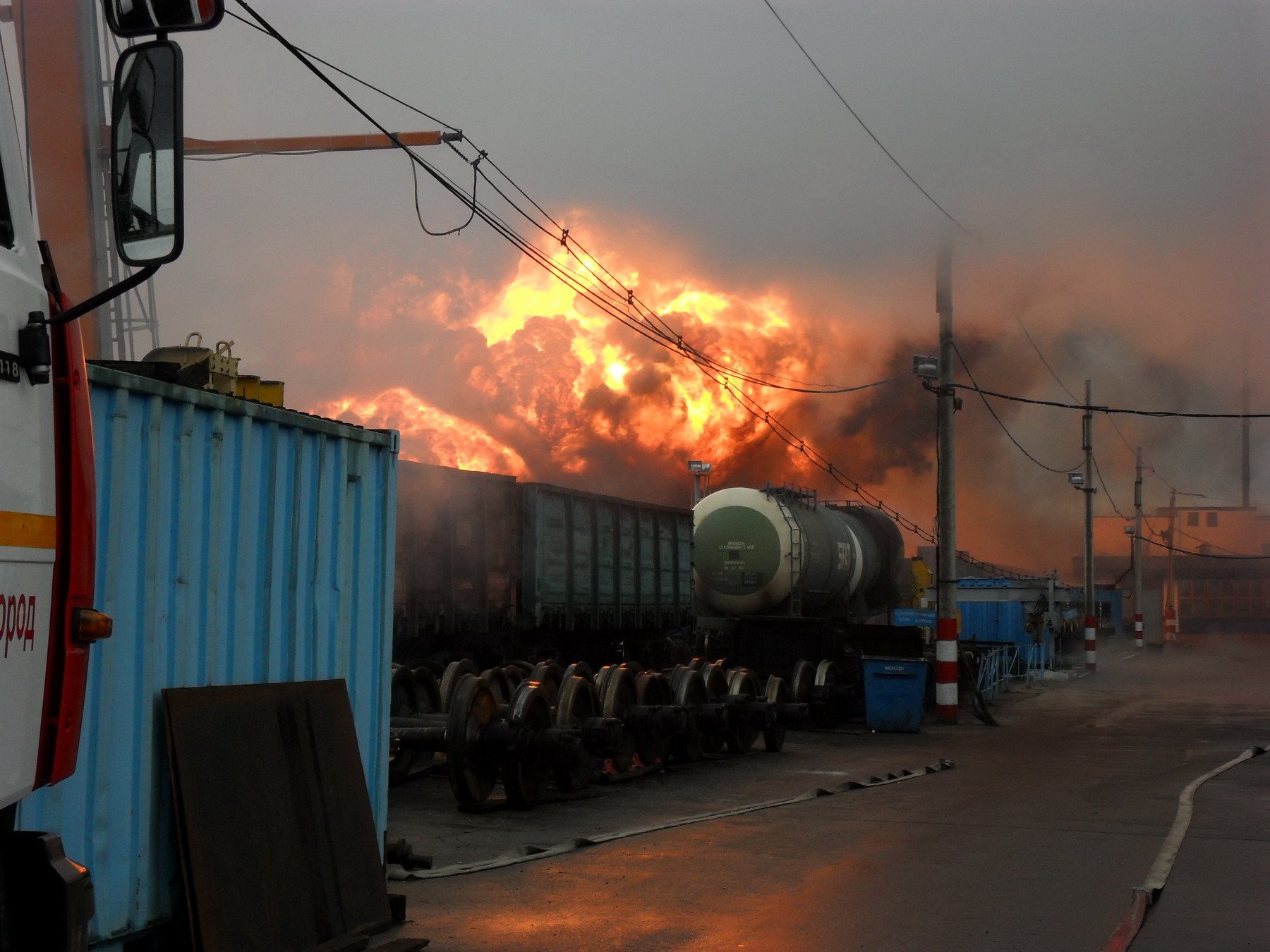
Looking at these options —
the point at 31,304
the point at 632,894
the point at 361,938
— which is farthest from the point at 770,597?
the point at 31,304

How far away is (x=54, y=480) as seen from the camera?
3137mm

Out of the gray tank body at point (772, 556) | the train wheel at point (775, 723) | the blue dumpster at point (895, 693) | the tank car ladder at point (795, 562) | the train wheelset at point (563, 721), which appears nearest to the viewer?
the train wheelset at point (563, 721)

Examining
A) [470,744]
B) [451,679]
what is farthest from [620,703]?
[470,744]

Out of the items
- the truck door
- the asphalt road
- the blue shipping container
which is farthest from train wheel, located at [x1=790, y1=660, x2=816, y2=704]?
the truck door

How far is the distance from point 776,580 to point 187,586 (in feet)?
54.4

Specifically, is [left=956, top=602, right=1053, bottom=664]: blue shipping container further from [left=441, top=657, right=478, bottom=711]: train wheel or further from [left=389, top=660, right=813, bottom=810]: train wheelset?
[left=441, top=657, right=478, bottom=711]: train wheel

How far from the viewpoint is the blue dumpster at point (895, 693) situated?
1864 centimetres

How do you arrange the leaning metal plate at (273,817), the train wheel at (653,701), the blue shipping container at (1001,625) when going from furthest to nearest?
the blue shipping container at (1001,625), the train wheel at (653,701), the leaning metal plate at (273,817)

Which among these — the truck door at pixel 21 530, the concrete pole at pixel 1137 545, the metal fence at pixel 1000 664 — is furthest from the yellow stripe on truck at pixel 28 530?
the concrete pole at pixel 1137 545

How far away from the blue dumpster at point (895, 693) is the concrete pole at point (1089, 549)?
18274 millimetres

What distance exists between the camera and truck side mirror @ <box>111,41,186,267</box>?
304 centimetres

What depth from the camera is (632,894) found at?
7.53m

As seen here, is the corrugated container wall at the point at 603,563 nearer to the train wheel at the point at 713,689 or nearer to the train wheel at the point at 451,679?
the train wheel at the point at 713,689

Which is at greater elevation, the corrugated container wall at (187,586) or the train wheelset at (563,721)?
the corrugated container wall at (187,586)
